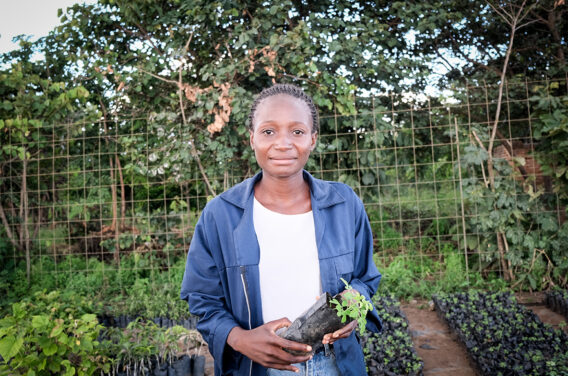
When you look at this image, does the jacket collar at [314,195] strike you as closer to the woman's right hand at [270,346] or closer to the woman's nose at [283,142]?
the woman's nose at [283,142]

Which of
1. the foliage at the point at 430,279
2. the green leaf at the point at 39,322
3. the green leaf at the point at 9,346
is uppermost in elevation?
the green leaf at the point at 39,322

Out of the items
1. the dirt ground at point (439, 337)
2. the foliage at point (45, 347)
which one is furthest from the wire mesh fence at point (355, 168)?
the foliage at point (45, 347)

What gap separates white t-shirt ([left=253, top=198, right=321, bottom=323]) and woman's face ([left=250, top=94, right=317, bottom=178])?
0.21 m

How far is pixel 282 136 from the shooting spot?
1352 mm

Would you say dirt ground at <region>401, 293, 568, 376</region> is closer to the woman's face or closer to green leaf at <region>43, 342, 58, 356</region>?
green leaf at <region>43, 342, 58, 356</region>

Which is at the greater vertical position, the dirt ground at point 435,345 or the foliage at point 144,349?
the foliage at point 144,349

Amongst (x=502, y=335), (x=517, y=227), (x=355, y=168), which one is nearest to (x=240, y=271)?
(x=502, y=335)

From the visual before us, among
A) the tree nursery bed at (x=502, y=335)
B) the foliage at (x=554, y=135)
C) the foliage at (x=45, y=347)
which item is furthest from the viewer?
the foliage at (x=554, y=135)

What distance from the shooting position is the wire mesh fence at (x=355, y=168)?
5340 mm

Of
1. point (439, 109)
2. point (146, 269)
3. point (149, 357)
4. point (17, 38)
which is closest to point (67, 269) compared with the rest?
point (146, 269)

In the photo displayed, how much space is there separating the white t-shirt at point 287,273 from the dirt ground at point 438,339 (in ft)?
8.06

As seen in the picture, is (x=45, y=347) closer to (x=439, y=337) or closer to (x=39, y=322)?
(x=39, y=322)

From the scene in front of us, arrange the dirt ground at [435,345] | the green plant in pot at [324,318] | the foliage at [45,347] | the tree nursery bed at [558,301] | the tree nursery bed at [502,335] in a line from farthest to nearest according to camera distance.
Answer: the tree nursery bed at [558,301] < the dirt ground at [435,345] < the tree nursery bed at [502,335] < the foliage at [45,347] < the green plant in pot at [324,318]

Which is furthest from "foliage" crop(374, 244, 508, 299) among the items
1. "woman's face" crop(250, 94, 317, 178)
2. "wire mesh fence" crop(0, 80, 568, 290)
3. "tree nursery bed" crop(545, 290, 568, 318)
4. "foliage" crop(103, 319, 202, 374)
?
"woman's face" crop(250, 94, 317, 178)
